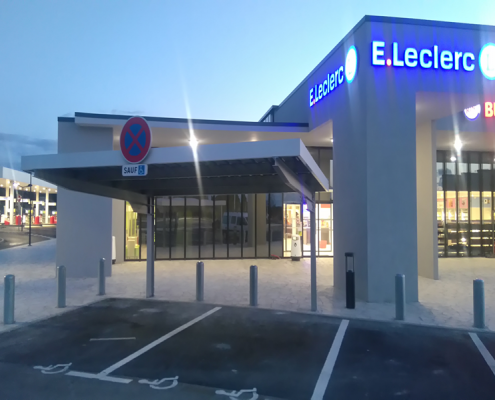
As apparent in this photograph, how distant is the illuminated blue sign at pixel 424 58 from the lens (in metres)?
9.79

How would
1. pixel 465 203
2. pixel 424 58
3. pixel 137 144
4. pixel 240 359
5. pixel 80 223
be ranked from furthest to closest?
pixel 465 203 < pixel 80 223 < pixel 424 58 < pixel 137 144 < pixel 240 359

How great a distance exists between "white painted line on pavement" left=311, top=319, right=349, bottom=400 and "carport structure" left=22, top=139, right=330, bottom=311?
177 centimetres

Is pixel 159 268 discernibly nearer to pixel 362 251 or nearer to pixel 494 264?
pixel 362 251

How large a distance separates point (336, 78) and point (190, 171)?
5.92m

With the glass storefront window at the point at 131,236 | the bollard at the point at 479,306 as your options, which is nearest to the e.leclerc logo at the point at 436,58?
the bollard at the point at 479,306

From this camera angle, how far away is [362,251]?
31.9ft

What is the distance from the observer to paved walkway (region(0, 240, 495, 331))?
857 centimetres

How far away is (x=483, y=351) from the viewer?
6109 mm

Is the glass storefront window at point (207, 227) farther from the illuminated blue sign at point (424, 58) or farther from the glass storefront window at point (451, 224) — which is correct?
the glass storefront window at point (451, 224)

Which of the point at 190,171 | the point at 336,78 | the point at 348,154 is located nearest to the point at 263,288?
the point at 348,154

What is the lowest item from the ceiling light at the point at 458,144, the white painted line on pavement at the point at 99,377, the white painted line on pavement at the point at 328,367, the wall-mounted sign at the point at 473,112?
the white painted line on pavement at the point at 328,367

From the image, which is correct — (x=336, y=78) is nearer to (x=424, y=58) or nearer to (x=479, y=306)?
(x=424, y=58)

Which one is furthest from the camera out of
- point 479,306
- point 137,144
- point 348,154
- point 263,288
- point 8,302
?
point 263,288

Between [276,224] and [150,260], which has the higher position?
[276,224]
